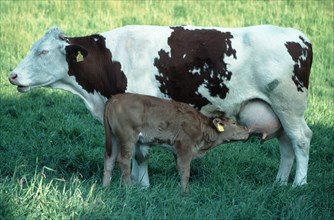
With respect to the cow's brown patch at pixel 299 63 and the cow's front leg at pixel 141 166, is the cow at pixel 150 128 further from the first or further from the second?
the cow's brown patch at pixel 299 63

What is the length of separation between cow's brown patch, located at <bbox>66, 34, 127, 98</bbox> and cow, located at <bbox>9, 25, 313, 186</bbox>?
11mm

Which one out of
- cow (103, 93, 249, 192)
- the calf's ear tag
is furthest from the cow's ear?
the calf's ear tag

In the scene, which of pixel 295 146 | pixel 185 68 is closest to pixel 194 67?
pixel 185 68

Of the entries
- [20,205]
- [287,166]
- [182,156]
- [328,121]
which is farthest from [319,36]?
[20,205]

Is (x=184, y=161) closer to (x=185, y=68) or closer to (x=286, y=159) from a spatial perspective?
(x=185, y=68)

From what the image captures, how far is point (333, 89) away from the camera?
1327cm

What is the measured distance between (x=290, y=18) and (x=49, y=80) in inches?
373

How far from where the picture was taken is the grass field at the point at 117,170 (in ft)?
22.4

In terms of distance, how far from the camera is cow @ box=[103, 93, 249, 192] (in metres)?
7.88

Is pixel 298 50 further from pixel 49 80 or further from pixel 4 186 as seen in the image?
pixel 4 186

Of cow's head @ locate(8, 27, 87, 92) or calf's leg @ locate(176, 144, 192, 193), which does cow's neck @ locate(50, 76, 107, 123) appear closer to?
cow's head @ locate(8, 27, 87, 92)

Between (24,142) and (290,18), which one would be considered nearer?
(24,142)

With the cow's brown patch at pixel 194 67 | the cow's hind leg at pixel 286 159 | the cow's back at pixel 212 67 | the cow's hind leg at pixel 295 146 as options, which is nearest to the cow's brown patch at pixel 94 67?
the cow's back at pixel 212 67

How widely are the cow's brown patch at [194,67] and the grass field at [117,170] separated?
988mm
